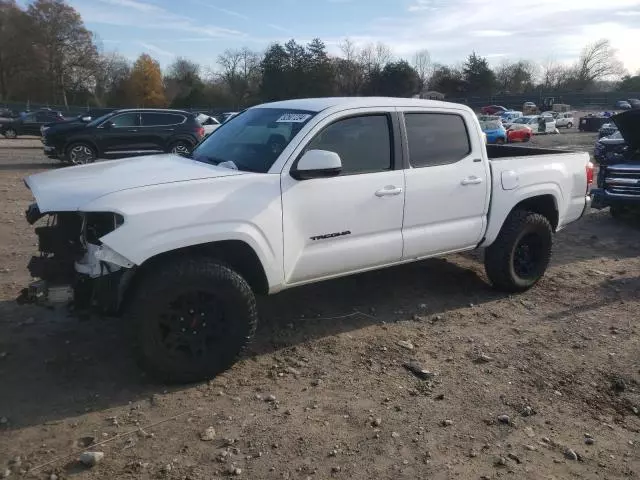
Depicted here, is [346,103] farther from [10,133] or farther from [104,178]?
[10,133]

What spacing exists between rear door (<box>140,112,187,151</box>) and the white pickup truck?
39.0 ft

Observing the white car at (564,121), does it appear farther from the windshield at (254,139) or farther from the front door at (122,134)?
the windshield at (254,139)

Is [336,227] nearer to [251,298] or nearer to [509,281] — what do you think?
[251,298]

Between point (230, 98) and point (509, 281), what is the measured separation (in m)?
67.0

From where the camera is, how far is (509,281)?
5719 millimetres

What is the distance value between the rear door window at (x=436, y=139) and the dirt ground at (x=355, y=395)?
4.73 feet

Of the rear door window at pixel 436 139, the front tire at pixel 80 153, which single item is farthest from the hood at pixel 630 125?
the front tire at pixel 80 153

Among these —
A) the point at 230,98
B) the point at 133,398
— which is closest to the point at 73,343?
the point at 133,398

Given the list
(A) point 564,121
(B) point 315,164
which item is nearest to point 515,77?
(A) point 564,121

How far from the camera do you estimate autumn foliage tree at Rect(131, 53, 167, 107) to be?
70.6 metres

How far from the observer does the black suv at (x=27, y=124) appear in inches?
1097

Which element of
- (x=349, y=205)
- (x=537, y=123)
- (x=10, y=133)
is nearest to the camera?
(x=349, y=205)

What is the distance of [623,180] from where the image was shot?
9.73 m

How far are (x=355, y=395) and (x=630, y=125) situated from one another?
8.15 meters
